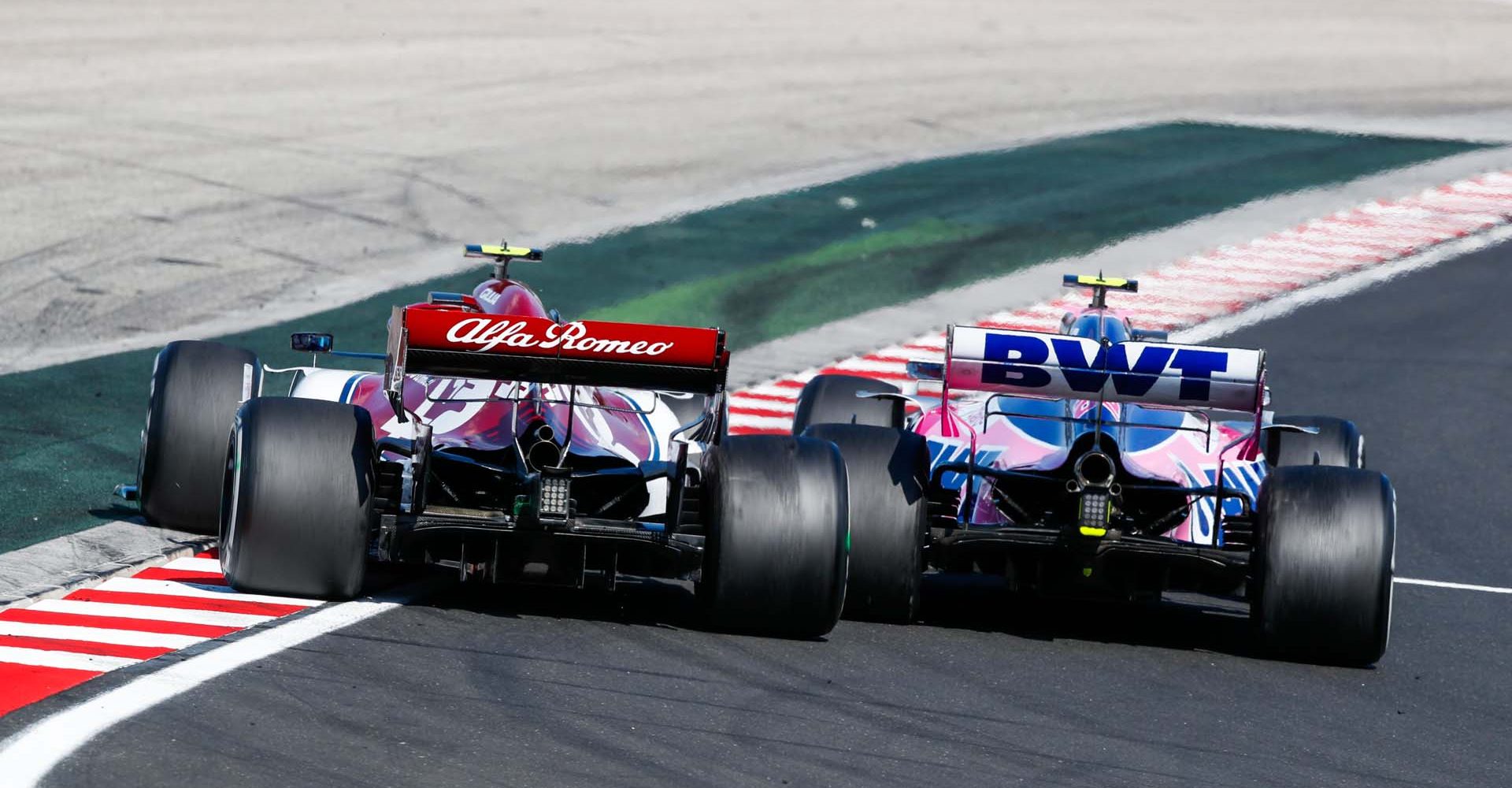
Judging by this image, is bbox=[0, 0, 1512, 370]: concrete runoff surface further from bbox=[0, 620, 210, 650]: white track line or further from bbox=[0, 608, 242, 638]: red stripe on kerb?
bbox=[0, 620, 210, 650]: white track line

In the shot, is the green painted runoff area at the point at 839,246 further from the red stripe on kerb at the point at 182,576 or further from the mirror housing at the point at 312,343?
the red stripe on kerb at the point at 182,576

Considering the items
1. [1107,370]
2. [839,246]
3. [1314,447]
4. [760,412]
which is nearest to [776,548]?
[1107,370]

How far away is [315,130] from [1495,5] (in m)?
24.4

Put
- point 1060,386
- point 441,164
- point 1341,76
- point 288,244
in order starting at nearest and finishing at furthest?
point 1060,386
point 288,244
point 441,164
point 1341,76

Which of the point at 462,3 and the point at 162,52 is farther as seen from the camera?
the point at 462,3

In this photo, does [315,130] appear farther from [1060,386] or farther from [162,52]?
[1060,386]

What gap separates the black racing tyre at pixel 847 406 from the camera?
574 inches

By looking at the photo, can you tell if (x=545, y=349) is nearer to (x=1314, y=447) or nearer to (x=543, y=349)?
(x=543, y=349)

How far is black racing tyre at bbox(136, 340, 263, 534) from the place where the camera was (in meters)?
12.9

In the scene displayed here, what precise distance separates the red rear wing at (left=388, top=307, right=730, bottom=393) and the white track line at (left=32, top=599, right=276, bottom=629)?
54.8 inches

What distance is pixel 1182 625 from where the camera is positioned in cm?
1322

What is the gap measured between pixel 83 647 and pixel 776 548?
10.8 feet

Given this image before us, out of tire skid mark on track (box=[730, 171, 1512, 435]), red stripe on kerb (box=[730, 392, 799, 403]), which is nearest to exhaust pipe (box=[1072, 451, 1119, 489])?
tire skid mark on track (box=[730, 171, 1512, 435])

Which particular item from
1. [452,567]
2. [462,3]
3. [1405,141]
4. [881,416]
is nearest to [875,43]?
[462,3]
